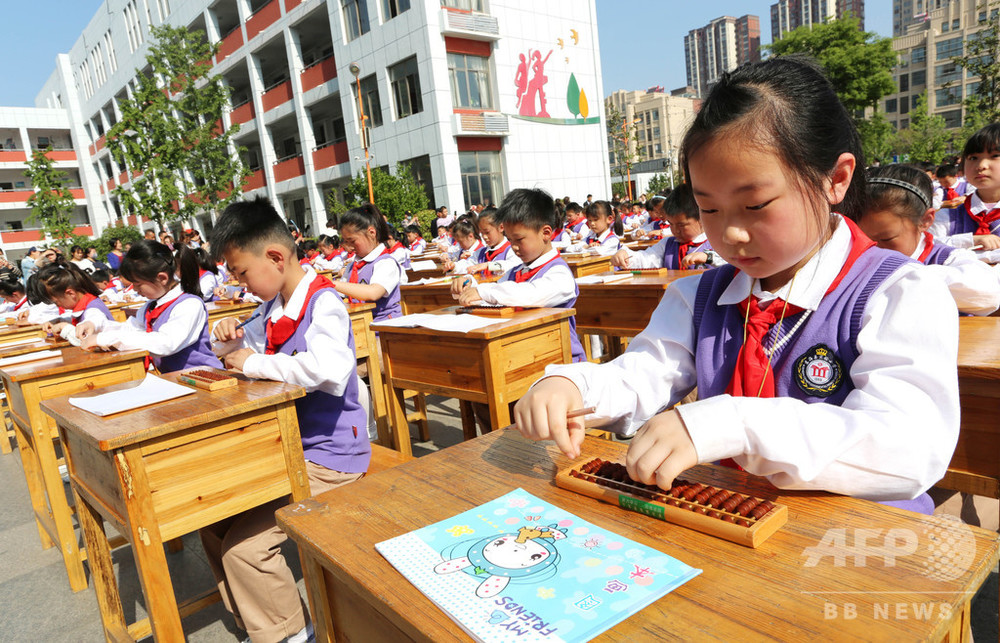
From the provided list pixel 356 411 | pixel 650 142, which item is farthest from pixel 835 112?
pixel 650 142

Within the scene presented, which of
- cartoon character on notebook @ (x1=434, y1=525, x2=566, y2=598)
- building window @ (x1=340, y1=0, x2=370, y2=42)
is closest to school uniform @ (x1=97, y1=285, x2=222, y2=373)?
cartoon character on notebook @ (x1=434, y1=525, x2=566, y2=598)

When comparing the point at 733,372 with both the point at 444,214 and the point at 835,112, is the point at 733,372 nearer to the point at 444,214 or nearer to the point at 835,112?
the point at 835,112

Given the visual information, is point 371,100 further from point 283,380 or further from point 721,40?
point 721,40

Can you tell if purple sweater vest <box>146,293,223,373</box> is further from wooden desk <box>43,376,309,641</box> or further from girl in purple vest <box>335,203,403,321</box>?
wooden desk <box>43,376,309,641</box>

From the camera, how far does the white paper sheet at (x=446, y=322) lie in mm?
2715

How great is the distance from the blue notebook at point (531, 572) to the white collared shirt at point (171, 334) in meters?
2.68

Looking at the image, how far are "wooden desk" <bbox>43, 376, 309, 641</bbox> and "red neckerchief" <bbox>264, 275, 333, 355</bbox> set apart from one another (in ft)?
0.84

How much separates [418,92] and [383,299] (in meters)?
14.4

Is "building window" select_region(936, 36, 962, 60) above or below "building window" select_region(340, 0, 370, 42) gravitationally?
above

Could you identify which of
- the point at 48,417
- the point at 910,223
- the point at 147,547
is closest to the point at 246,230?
the point at 147,547

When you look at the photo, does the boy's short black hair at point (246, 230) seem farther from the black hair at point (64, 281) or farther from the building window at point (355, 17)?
the building window at point (355, 17)

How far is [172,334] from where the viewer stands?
309cm

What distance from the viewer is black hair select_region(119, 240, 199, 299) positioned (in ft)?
10.2

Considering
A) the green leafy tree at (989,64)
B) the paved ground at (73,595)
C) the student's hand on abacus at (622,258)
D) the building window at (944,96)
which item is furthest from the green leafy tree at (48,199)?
the building window at (944,96)
